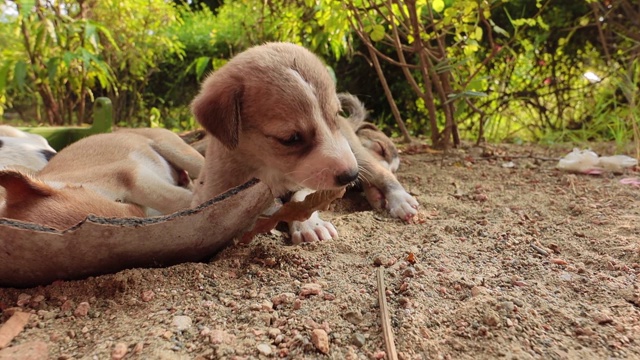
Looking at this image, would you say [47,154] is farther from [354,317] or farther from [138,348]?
[354,317]

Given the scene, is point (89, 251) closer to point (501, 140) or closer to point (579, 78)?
point (501, 140)

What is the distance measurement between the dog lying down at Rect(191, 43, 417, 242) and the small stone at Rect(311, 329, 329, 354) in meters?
0.92

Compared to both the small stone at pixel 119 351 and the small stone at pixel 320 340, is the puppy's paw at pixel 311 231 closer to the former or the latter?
the small stone at pixel 320 340

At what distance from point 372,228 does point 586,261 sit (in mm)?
1047

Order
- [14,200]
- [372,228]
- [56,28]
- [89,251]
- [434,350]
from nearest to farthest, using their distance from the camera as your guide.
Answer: [434,350], [89,251], [14,200], [372,228], [56,28]

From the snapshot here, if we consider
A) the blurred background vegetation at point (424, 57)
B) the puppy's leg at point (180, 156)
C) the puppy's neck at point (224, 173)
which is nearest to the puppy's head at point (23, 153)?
the puppy's leg at point (180, 156)

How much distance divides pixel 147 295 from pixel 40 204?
0.70 meters

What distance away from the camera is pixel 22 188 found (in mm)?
1940

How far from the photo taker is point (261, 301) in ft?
5.42

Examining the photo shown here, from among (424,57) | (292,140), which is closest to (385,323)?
(292,140)

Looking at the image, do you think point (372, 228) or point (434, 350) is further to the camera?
point (372, 228)

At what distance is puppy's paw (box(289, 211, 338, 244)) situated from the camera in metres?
2.41

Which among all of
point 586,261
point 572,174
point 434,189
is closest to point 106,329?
point 586,261

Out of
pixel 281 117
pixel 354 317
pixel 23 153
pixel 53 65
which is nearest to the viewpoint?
pixel 354 317
